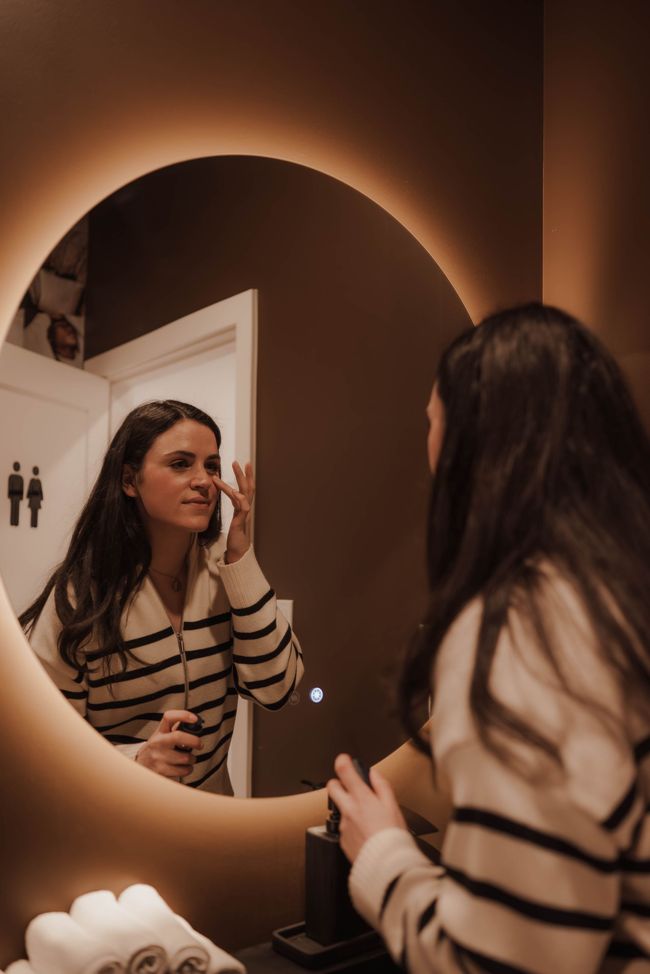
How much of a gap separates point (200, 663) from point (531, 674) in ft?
1.79

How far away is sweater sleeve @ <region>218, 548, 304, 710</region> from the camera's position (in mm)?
1065

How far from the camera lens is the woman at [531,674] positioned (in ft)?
1.88

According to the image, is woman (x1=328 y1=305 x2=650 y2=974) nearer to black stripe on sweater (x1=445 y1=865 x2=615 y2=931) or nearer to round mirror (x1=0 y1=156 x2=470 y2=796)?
black stripe on sweater (x1=445 y1=865 x2=615 y2=931)

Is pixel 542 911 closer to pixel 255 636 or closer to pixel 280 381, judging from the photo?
pixel 255 636

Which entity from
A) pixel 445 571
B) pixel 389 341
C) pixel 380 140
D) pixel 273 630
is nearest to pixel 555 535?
pixel 445 571

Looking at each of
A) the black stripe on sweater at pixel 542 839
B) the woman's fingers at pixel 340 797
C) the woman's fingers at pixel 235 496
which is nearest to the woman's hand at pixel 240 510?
the woman's fingers at pixel 235 496

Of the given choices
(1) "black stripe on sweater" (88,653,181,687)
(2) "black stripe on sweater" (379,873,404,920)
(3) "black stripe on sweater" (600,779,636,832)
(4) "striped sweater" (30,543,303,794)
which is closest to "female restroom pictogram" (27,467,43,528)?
(4) "striped sweater" (30,543,303,794)

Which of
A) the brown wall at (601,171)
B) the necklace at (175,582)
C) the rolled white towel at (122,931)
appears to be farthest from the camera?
the brown wall at (601,171)

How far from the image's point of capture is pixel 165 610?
1020mm

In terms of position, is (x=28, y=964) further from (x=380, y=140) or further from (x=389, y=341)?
(x=380, y=140)

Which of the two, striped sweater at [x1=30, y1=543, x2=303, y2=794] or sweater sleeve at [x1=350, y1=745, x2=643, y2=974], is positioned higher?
striped sweater at [x1=30, y1=543, x2=303, y2=794]

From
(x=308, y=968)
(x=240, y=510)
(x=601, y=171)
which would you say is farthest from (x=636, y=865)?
(x=601, y=171)

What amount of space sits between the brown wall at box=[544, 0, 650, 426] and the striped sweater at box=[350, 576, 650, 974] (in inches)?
30.6

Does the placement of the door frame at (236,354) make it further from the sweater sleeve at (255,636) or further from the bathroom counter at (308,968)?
the bathroom counter at (308,968)
